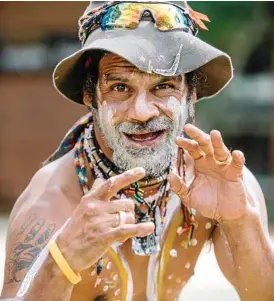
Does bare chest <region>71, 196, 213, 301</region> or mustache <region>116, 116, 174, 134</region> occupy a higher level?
mustache <region>116, 116, 174, 134</region>

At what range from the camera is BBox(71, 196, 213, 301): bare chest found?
11.9 feet

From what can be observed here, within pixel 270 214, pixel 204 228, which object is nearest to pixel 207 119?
pixel 270 214

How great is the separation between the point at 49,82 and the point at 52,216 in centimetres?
865

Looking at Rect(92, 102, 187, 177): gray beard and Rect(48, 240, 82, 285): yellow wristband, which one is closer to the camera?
Rect(48, 240, 82, 285): yellow wristband

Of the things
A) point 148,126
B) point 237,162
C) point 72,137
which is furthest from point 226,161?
point 72,137

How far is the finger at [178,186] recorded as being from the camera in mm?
3158

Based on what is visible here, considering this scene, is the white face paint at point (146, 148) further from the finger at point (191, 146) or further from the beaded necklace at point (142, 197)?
the finger at point (191, 146)

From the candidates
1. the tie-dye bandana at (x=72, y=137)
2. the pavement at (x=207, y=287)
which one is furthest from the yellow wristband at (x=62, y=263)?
the pavement at (x=207, y=287)

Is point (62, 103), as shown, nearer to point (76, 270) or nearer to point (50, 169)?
point (50, 169)

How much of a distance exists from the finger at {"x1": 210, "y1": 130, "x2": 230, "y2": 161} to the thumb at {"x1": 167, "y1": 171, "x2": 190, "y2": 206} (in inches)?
6.7

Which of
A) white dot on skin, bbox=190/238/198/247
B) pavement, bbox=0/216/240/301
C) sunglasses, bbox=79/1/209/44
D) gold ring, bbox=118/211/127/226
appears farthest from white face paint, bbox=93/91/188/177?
pavement, bbox=0/216/240/301

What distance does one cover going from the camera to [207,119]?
1207cm

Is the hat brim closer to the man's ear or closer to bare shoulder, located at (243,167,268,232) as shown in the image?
the man's ear

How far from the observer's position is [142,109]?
3.28m
